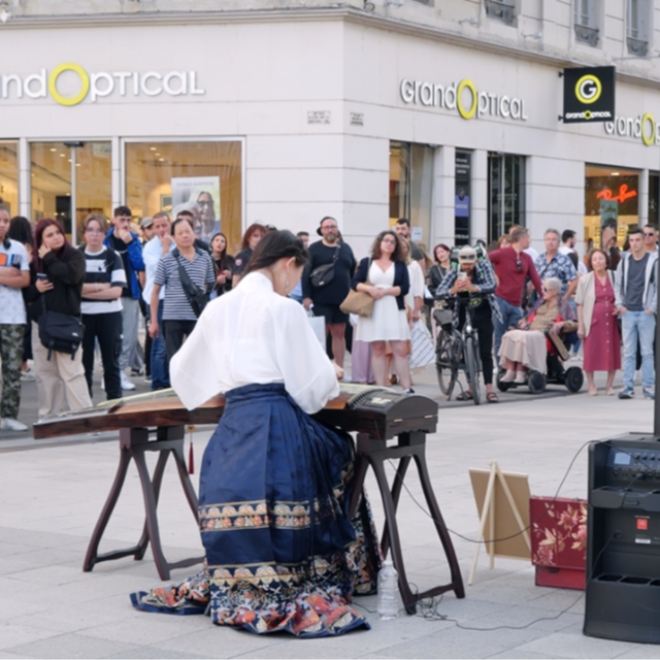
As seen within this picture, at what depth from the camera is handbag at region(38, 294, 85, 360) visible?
1119 centimetres

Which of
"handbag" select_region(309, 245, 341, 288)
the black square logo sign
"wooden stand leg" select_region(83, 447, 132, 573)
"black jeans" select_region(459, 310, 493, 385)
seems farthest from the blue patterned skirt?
the black square logo sign

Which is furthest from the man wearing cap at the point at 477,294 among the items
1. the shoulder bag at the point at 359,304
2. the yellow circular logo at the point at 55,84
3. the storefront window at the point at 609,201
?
the storefront window at the point at 609,201

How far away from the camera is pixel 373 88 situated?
22.3 metres

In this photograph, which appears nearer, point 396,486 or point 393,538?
point 393,538

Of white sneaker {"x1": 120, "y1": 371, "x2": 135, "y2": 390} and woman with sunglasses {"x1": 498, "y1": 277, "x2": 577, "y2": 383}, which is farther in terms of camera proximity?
woman with sunglasses {"x1": 498, "y1": 277, "x2": 577, "y2": 383}

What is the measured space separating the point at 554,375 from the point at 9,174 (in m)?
11.1

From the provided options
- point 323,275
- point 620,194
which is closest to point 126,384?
point 323,275

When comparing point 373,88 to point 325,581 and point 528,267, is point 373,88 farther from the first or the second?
point 325,581

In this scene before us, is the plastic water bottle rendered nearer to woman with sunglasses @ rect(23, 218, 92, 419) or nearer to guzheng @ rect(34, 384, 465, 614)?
guzheng @ rect(34, 384, 465, 614)

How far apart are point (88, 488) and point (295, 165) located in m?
13.2

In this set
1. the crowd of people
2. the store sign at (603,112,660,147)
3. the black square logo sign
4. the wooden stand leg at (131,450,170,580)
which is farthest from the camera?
the store sign at (603,112,660,147)

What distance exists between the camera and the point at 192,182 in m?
22.6

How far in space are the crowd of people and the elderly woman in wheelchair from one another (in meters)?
0.02

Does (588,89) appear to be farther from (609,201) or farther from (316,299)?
(316,299)
